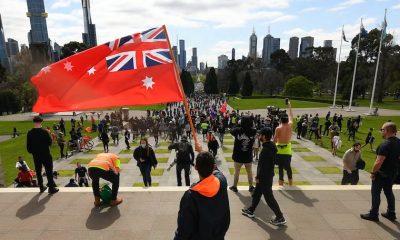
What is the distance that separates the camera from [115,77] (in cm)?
529

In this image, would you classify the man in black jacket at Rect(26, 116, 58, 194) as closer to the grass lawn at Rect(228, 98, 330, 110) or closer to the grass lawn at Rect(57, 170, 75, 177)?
the grass lawn at Rect(57, 170, 75, 177)

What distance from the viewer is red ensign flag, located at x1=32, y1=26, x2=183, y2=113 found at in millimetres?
5109

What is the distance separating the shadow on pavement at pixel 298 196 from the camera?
18.2 feet

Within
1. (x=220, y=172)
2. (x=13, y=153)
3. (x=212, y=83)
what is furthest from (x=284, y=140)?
(x=212, y=83)

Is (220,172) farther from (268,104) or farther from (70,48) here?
(70,48)

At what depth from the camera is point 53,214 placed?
5.15 meters

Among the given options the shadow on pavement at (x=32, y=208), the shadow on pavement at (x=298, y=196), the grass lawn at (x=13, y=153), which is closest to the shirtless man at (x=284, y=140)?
the shadow on pavement at (x=298, y=196)

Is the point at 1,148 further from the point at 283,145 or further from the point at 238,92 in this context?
the point at 238,92

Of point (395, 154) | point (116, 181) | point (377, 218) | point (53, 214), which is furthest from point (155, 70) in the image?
point (377, 218)

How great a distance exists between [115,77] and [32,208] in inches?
117

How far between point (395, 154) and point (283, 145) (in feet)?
7.27

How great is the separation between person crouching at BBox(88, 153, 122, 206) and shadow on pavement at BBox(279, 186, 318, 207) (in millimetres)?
3390

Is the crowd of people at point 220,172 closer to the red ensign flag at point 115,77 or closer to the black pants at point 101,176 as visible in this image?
the black pants at point 101,176

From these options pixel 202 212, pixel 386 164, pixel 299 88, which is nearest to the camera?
pixel 202 212
